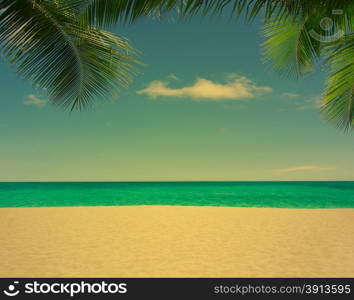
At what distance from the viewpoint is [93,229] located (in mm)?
7152

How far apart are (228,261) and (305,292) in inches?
52.4

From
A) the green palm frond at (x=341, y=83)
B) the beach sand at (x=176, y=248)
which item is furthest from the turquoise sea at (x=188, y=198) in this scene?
the green palm frond at (x=341, y=83)

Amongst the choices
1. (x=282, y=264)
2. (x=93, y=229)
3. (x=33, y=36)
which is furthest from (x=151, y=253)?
(x=33, y=36)

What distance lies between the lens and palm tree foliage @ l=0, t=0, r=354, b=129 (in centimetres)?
251

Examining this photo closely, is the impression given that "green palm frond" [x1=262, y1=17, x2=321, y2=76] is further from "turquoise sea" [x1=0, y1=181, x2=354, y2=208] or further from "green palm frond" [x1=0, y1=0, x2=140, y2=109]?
"turquoise sea" [x1=0, y1=181, x2=354, y2=208]

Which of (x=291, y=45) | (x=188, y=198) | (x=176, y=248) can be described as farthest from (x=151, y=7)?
(x=188, y=198)

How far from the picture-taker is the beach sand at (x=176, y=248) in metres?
3.94

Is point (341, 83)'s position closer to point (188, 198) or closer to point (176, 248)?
point (176, 248)

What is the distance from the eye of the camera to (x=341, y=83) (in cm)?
342

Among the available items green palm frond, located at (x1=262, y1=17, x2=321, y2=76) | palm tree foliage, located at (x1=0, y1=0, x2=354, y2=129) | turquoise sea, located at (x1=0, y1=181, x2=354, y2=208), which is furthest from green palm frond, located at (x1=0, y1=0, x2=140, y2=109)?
turquoise sea, located at (x1=0, y1=181, x2=354, y2=208)

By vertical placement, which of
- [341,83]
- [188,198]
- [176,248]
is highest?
[188,198]

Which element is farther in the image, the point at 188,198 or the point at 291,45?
the point at 188,198

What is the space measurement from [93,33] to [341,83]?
269 cm

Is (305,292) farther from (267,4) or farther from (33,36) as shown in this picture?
(33,36)
